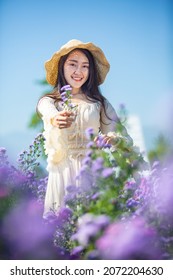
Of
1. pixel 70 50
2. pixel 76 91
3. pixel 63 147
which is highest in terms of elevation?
pixel 70 50

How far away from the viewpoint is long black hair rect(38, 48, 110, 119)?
209cm

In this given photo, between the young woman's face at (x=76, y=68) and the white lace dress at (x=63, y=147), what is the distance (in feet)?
0.28

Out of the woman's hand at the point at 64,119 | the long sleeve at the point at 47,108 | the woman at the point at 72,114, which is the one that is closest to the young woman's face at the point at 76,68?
the woman at the point at 72,114

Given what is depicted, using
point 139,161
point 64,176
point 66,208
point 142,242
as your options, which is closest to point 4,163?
point 64,176

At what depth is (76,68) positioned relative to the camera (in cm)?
208

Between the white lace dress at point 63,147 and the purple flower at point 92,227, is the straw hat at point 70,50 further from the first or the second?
the purple flower at point 92,227
